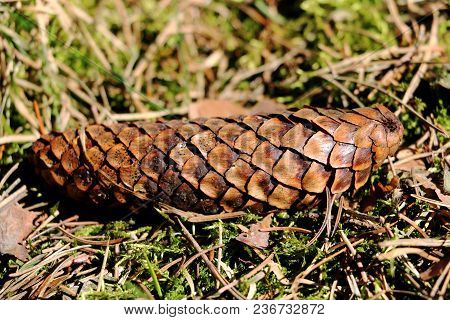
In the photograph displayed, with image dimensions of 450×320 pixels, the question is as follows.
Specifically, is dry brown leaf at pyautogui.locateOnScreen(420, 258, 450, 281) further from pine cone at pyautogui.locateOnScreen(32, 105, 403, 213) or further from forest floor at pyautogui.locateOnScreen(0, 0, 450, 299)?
pine cone at pyautogui.locateOnScreen(32, 105, 403, 213)

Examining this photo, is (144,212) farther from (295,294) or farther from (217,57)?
(217,57)

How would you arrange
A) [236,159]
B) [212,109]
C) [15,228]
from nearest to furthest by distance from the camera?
[236,159], [15,228], [212,109]

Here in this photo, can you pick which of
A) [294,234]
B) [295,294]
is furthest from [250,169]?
[295,294]

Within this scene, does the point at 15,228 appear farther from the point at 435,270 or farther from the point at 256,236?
the point at 435,270

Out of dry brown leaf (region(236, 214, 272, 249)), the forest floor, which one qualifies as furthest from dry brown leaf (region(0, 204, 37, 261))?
dry brown leaf (region(236, 214, 272, 249))

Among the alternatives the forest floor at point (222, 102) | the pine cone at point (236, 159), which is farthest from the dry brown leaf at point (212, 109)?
the pine cone at point (236, 159)

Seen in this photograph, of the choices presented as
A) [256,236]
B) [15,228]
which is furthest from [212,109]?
[15,228]

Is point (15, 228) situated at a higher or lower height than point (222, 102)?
lower
